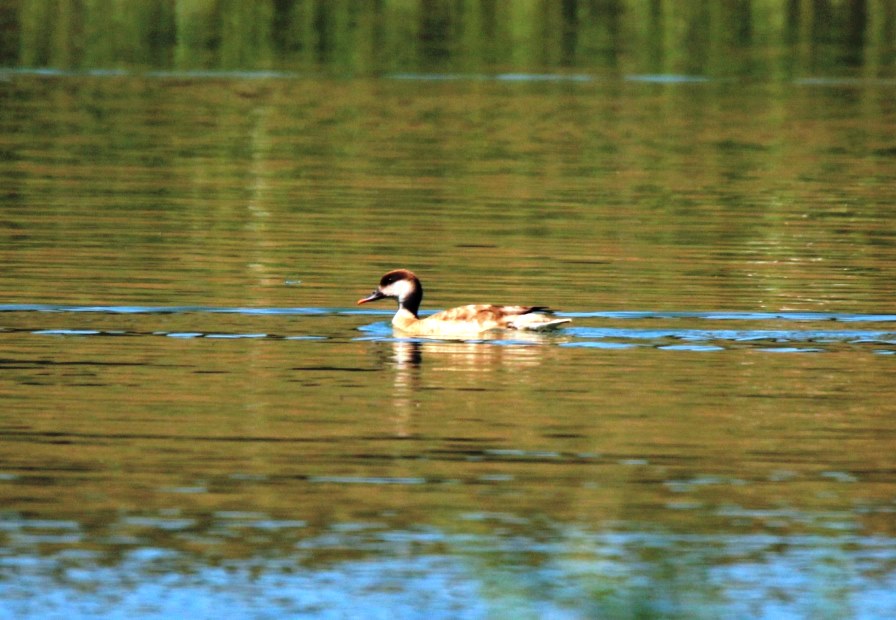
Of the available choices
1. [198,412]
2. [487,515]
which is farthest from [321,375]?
[487,515]

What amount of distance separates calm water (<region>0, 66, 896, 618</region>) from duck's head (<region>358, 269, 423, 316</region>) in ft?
1.46

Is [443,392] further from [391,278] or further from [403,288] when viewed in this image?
[391,278]

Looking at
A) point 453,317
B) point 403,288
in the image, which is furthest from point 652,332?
point 403,288

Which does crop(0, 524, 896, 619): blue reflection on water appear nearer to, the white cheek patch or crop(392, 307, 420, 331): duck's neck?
crop(392, 307, 420, 331): duck's neck

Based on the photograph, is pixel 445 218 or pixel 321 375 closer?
pixel 321 375

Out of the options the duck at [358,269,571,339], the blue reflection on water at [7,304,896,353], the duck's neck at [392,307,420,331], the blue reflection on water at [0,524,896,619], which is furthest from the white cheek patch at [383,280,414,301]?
the blue reflection on water at [0,524,896,619]

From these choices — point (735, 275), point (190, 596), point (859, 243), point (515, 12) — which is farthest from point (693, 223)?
point (515, 12)

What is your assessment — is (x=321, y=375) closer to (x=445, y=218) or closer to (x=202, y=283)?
(x=202, y=283)

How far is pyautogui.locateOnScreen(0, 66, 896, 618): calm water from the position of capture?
11.8 metres

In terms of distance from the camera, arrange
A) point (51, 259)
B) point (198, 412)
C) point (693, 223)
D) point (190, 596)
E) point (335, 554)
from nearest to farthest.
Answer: point (190, 596), point (335, 554), point (198, 412), point (51, 259), point (693, 223)

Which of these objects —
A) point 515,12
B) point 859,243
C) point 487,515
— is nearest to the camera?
point 487,515

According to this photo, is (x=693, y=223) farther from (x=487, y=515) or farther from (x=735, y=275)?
(x=487, y=515)

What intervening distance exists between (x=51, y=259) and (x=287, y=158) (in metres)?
14.1

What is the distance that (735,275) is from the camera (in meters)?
24.0
